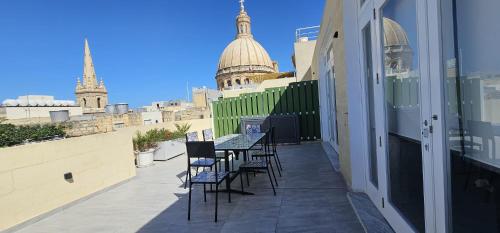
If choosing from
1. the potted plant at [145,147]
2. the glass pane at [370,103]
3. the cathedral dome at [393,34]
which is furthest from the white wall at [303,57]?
the cathedral dome at [393,34]

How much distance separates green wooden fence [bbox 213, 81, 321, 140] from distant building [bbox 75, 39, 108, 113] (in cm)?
4645

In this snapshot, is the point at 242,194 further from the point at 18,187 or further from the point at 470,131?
the point at 470,131

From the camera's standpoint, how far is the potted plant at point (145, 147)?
24.0 ft

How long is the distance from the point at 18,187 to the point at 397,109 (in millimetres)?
4519

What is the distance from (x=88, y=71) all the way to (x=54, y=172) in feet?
193

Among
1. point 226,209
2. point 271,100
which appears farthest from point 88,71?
point 226,209

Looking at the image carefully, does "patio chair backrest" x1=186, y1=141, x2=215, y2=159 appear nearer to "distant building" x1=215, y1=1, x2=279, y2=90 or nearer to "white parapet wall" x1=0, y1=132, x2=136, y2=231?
"white parapet wall" x1=0, y1=132, x2=136, y2=231

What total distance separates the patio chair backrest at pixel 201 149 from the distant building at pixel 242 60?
164ft

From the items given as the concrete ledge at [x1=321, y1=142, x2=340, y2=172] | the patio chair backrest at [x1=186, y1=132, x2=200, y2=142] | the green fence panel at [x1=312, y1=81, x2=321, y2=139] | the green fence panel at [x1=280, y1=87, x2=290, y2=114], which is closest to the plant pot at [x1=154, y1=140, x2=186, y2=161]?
the patio chair backrest at [x1=186, y1=132, x2=200, y2=142]

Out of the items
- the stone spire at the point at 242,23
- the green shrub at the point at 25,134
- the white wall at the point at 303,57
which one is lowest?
the green shrub at the point at 25,134

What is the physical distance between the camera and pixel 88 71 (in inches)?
2181

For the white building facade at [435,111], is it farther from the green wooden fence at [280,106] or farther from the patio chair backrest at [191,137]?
the green wooden fence at [280,106]

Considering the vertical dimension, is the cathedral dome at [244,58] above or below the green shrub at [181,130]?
above

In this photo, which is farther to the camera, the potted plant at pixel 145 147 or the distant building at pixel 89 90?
the distant building at pixel 89 90
